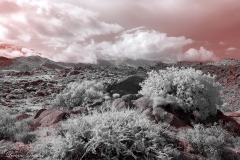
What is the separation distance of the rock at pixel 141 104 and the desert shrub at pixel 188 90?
0.39 m

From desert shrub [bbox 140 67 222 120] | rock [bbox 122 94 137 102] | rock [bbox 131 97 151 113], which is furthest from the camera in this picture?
rock [bbox 122 94 137 102]

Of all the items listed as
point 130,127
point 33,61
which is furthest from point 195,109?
point 33,61

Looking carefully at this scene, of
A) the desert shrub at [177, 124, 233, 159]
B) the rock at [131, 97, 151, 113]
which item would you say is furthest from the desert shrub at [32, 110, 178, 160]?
the rock at [131, 97, 151, 113]

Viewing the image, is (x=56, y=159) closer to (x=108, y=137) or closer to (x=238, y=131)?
(x=108, y=137)

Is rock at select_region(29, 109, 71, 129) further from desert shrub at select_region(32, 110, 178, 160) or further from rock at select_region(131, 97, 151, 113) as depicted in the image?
rock at select_region(131, 97, 151, 113)

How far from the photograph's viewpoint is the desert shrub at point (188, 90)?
973 centimetres

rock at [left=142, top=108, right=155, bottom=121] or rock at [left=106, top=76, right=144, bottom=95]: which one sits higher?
rock at [left=106, top=76, right=144, bottom=95]

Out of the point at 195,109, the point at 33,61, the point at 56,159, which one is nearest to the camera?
the point at 56,159

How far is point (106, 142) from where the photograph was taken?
549 cm

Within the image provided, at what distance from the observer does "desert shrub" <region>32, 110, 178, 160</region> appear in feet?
17.9

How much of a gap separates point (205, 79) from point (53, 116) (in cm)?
700

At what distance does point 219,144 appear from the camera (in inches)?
265

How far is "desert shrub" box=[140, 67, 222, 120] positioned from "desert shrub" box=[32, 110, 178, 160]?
374 cm

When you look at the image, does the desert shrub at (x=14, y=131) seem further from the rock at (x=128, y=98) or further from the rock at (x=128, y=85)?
the rock at (x=128, y=85)
